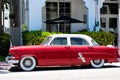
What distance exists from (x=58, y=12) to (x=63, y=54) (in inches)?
449

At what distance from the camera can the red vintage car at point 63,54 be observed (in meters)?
16.6

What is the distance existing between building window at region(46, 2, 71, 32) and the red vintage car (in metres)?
10.5

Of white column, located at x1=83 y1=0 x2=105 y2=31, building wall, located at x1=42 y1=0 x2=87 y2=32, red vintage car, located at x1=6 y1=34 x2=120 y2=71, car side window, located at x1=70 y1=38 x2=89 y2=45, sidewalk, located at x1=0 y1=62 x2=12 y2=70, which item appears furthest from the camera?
building wall, located at x1=42 y1=0 x2=87 y2=32

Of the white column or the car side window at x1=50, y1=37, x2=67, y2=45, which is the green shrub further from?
the car side window at x1=50, y1=37, x2=67, y2=45

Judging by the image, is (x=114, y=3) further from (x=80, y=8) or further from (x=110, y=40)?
(x=110, y=40)

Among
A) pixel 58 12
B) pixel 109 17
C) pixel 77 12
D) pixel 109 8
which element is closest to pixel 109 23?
pixel 109 17

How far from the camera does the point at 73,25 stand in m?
27.7

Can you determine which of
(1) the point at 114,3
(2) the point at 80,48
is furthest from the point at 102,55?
(1) the point at 114,3

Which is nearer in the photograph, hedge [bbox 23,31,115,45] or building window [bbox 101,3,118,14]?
hedge [bbox 23,31,115,45]

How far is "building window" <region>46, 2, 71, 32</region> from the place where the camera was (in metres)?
27.7

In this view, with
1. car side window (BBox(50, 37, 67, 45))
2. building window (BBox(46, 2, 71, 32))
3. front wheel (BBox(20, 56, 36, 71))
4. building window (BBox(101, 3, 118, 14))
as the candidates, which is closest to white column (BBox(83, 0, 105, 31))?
building window (BBox(46, 2, 71, 32))

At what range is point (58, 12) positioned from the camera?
91.5 feet

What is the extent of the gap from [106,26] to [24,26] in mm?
7356

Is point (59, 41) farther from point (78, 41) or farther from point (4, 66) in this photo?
point (4, 66)
